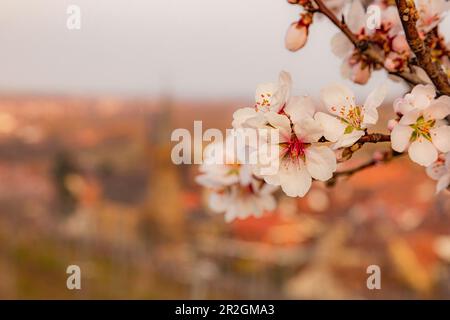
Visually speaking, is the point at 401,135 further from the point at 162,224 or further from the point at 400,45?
the point at 162,224

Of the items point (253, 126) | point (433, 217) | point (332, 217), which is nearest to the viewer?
point (253, 126)

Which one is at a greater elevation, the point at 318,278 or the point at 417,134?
the point at 318,278

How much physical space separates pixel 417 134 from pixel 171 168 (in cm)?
247

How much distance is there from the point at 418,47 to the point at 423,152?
7cm

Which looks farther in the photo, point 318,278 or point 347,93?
point 318,278

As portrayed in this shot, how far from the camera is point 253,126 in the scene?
1.02 feet

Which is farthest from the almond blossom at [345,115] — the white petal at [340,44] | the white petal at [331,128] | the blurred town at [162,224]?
the blurred town at [162,224]

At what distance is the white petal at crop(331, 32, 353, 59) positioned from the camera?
432 millimetres

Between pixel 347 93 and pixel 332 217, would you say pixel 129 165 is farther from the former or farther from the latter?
pixel 347 93

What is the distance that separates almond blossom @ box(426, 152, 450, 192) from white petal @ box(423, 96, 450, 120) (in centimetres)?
5

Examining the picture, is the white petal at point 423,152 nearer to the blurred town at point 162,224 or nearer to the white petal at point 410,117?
the white petal at point 410,117
